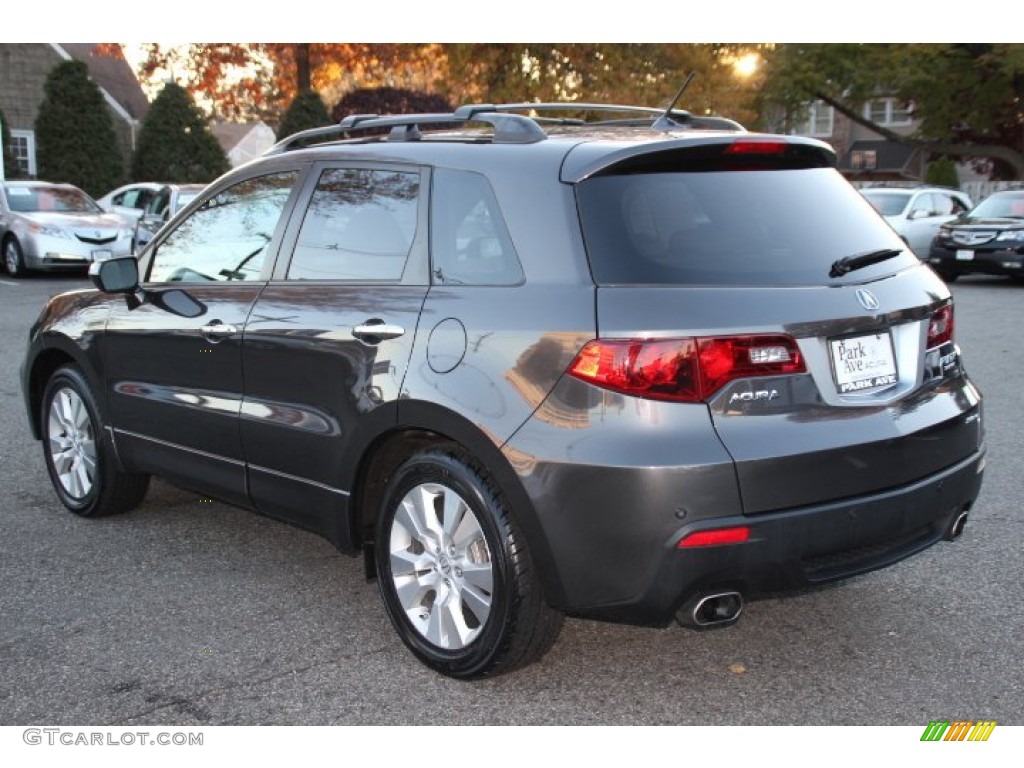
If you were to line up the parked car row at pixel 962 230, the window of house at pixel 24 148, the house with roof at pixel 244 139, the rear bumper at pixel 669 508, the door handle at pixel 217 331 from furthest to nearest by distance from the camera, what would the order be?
the house with roof at pixel 244 139 < the window of house at pixel 24 148 < the parked car row at pixel 962 230 < the door handle at pixel 217 331 < the rear bumper at pixel 669 508

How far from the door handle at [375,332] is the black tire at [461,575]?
0.41 m

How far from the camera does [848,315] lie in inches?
141

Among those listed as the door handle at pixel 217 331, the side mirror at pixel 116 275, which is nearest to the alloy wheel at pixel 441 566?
the door handle at pixel 217 331

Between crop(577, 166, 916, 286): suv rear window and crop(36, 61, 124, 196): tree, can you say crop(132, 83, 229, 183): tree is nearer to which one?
crop(36, 61, 124, 196): tree

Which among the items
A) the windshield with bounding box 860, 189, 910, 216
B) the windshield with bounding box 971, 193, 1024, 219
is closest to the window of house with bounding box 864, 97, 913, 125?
the windshield with bounding box 860, 189, 910, 216

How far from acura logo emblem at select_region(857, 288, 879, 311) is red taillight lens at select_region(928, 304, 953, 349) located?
0.34m

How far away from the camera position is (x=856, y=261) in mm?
3818

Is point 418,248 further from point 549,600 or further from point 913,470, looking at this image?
point 913,470

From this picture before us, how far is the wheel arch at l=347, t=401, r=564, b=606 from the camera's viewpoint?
351 cm

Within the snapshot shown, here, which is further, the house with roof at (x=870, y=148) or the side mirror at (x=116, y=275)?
the house with roof at (x=870, y=148)

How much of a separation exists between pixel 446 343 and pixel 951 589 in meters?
2.30

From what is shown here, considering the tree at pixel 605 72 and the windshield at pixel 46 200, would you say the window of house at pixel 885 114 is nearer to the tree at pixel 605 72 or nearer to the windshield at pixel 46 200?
the tree at pixel 605 72
